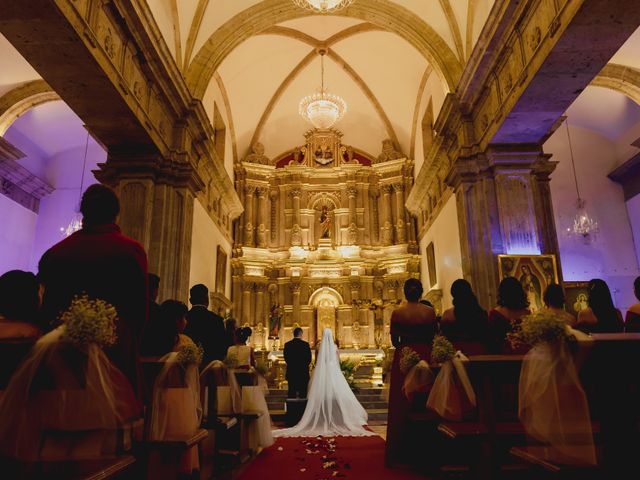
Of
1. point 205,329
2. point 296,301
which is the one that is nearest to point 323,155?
point 296,301

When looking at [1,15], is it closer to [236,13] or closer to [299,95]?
[236,13]

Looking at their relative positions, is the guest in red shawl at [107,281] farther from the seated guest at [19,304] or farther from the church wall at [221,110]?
the church wall at [221,110]

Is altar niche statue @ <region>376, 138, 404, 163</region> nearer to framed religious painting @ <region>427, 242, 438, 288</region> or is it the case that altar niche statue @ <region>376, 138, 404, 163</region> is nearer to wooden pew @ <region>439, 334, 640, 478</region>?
framed religious painting @ <region>427, 242, 438, 288</region>

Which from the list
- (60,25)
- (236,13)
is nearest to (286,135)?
(236,13)

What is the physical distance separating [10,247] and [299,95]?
9.93 m

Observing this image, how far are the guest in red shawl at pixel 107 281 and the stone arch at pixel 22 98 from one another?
10.8 m

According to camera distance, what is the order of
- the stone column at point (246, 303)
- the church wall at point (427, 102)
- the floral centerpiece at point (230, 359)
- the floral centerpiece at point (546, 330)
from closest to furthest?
the floral centerpiece at point (546, 330)
the floral centerpiece at point (230, 359)
the church wall at point (427, 102)
the stone column at point (246, 303)

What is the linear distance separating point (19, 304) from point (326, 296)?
1423 centimetres

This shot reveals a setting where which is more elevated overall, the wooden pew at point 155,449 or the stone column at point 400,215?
the stone column at point 400,215

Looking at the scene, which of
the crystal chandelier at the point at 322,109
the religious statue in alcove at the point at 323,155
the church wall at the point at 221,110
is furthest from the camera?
the religious statue in alcove at the point at 323,155

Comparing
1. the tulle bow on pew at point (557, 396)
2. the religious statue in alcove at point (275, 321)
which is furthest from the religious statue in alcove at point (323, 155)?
the tulle bow on pew at point (557, 396)

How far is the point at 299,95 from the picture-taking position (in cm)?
1689

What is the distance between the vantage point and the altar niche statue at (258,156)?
17.4m

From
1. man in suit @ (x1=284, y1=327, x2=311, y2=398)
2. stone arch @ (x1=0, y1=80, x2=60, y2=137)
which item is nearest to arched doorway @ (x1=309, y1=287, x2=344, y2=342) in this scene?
man in suit @ (x1=284, y1=327, x2=311, y2=398)
